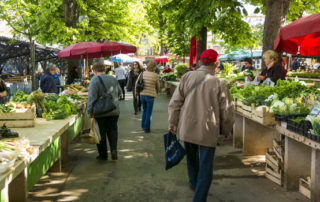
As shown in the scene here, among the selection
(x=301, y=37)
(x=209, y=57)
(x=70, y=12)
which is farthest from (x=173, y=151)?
(x=70, y=12)

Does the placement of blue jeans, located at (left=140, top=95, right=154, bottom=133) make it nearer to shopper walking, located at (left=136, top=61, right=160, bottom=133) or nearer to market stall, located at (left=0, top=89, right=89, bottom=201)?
shopper walking, located at (left=136, top=61, right=160, bottom=133)

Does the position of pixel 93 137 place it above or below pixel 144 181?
above

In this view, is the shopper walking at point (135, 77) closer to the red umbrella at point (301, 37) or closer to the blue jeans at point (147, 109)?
the blue jeans at point (147, 109)

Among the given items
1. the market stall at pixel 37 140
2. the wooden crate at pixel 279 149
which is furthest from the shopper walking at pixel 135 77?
the wooden crate at pixel 279 149

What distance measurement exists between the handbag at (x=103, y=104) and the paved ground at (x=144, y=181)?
3.12ft

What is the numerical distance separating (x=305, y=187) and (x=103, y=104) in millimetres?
3340

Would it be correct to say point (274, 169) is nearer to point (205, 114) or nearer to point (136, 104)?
point (205, 114)

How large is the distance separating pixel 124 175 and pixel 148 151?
1.55 metres

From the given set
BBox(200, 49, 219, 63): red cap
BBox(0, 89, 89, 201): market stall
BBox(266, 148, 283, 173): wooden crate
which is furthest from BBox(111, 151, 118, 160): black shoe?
BBox(200, 49, 219, 63): red cap

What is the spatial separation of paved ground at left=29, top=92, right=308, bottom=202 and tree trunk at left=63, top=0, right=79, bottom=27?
33.9 feet

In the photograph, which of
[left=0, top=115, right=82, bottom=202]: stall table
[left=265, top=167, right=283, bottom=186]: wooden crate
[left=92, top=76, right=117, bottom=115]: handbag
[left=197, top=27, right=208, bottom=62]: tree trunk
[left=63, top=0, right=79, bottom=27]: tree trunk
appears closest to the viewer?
Result: [left=0, top=115, right=82, bottom=202]: stall table

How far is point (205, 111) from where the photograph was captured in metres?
3.80

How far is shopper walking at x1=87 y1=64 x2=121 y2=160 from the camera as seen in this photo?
5805 mm

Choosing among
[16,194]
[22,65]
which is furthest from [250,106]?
[22,65]
